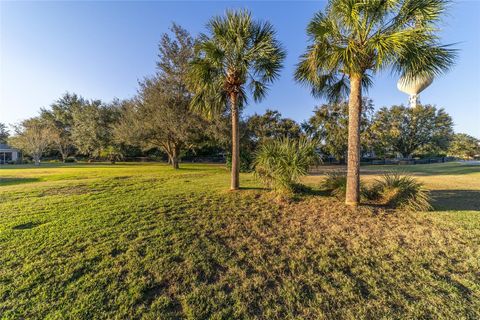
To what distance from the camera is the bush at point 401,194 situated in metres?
5.33

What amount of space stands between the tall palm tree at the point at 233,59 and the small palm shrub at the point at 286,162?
51.8 inches

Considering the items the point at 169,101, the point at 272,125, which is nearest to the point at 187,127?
the point at 169,101

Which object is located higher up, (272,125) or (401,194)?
(272,125)

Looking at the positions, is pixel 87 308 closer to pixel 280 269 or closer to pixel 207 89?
pixel 280 269

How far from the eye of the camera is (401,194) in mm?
5637

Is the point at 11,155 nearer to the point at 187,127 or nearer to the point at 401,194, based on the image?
the point at 187,127

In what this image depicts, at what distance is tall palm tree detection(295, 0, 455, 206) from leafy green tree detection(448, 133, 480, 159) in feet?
169

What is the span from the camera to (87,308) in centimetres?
221

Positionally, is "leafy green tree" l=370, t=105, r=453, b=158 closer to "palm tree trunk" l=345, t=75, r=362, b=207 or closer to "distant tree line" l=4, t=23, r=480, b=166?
"distant tree line" l=4, t=23, r=480, b=166

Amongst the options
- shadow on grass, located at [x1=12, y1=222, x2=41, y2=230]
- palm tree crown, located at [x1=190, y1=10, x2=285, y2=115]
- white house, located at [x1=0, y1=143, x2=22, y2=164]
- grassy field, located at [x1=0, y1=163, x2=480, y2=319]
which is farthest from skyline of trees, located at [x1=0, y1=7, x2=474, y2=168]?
white house, located at [x1=0, y1=143, x2=22, y2=164]

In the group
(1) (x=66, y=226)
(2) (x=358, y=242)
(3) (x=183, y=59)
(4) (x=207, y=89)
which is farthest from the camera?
(3) (x=183, y=59)

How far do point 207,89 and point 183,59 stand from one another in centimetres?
1070

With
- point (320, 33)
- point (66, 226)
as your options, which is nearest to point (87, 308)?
point (66, 226)

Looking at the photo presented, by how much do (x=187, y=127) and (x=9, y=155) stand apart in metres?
43.0
